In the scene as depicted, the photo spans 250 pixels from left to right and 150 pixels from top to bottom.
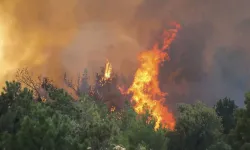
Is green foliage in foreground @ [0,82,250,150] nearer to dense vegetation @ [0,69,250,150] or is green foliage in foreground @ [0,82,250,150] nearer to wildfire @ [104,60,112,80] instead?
dense vegetation @ [0,69,250,150]

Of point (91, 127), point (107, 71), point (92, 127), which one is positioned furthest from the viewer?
point (107, 71)

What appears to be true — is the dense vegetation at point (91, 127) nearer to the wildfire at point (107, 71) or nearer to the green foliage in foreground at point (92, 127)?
the green foliage in foreground at point (92, 127)

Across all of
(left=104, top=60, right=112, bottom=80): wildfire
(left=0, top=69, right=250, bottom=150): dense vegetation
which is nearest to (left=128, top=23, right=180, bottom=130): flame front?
(left=104, top=60, right=112, bottom=80): wildfire

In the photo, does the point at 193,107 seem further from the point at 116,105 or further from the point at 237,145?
the point at 116,105

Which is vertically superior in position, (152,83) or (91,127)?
(152,83)

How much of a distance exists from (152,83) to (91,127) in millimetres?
67502

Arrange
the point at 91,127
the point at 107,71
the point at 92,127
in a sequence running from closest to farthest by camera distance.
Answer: the point at 92,127
the point at 91,127
the point at 107,71

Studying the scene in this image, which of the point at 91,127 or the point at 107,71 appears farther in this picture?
the point at 107,71

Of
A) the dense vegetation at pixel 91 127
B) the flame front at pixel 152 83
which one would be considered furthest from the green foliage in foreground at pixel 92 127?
the flame front at pixel 152 83

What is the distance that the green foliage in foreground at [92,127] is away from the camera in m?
27.7

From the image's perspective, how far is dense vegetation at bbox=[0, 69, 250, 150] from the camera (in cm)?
2769

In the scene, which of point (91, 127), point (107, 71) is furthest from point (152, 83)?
point (91, 127)

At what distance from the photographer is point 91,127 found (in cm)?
2928

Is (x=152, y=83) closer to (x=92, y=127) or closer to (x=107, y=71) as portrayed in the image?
(x=107, y=71)
